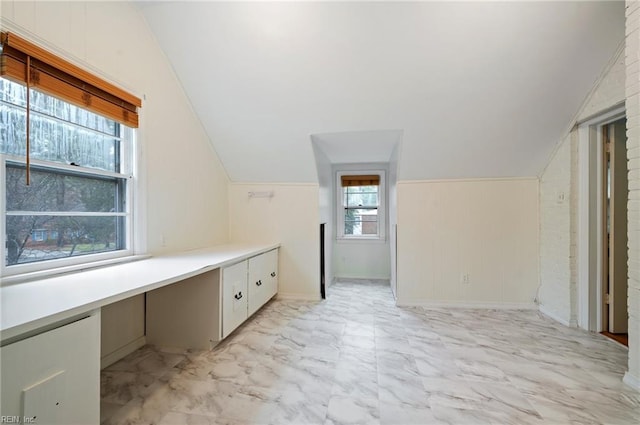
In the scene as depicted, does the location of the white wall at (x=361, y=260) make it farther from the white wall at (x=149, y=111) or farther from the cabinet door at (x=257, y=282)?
the white wall at (x=149, y=111)

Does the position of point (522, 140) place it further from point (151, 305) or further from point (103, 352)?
point (103, 352)

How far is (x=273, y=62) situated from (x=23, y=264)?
2.24m

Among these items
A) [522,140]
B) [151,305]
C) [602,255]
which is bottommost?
[151,305]

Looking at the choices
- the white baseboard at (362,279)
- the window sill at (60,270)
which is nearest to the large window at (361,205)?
the white baseboard at (362,279)

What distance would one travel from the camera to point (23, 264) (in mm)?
1552

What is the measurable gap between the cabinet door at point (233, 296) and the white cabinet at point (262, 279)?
14 cm

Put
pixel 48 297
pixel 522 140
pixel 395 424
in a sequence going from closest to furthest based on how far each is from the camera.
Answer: pixel 48 297
pixel 395 424
pixel 522 140

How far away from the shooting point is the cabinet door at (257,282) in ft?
9.06

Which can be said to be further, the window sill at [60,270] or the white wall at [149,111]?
the white wall at [149,111]

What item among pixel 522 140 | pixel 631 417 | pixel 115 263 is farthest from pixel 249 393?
pixel 522 140

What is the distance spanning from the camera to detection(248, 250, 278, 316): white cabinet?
278cm

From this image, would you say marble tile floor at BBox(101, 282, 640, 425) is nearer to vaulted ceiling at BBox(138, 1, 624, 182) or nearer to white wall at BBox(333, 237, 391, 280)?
vaulted ceiling at BBox(138, 1, 624, 182)

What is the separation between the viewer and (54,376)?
3.37 feet

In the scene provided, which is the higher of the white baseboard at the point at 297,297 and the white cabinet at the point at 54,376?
the white cabinet at the point at 54,376
